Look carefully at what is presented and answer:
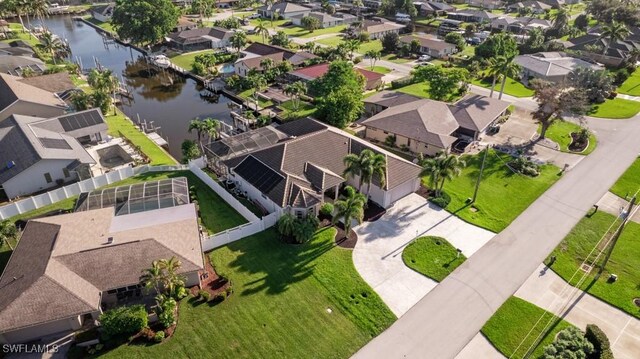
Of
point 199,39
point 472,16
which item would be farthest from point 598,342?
point 472,16

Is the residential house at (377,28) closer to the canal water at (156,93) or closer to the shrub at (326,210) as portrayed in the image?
the canal water at (156,93)

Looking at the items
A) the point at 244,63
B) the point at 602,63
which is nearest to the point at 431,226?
the point at 244,63

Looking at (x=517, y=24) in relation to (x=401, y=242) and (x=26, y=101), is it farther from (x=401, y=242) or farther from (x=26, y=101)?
(x=26, y=101)

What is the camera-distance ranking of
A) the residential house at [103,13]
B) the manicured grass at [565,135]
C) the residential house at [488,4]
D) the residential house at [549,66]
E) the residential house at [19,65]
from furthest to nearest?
the residential house at [488,4] → the residential house at [103,13] → the residential house at [549,66] → the residential house at [19,65] → the manicured grass at [565,135]

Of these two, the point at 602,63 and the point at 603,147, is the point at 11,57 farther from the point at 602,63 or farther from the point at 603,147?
the point at 602,63

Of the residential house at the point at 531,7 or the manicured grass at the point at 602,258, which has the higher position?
the residential house at the point at 531,7

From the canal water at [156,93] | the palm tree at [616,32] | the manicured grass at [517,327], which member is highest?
the palm tree at [616,32]

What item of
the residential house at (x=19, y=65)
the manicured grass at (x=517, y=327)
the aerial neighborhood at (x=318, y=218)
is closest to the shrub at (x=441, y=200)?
the aerial neighborhood at (x=318, y=218)
